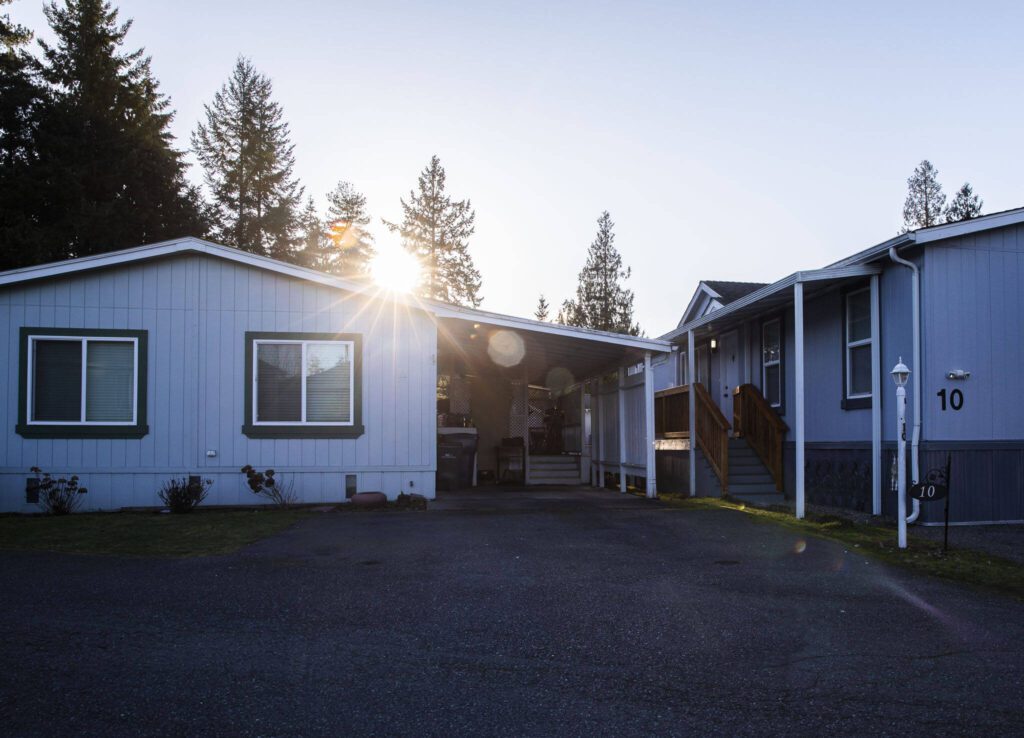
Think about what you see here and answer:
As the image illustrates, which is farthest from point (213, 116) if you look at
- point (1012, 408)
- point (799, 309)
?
point (1012, 408)

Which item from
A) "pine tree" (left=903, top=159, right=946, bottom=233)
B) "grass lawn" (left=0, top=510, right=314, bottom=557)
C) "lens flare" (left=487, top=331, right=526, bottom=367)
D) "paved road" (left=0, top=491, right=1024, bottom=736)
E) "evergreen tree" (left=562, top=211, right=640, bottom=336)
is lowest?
"grass lawn" (left=0, top=510, right=314, bottom=557)

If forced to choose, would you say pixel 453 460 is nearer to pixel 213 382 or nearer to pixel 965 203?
pixel 213 382

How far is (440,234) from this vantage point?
4175 centimetres

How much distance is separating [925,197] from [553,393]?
26579mm

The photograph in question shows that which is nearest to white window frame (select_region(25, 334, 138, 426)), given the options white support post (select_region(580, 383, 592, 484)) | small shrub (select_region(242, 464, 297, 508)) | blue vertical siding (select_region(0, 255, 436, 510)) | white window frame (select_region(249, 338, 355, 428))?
blue vertical siding (select_region(0, 255, 436, 510))

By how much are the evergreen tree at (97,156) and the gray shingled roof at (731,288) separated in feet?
65.3

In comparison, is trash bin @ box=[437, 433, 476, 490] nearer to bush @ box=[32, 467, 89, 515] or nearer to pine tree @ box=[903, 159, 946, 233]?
bush @ box=[32, 467, 89, 515]

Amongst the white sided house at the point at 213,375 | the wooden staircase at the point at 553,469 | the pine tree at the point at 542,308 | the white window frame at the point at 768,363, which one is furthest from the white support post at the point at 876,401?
the pine tree at the point at 542,308

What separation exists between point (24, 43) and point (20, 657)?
33.5 meters

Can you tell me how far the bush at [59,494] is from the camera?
11.0 meters

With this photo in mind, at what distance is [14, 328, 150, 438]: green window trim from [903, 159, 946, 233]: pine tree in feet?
124

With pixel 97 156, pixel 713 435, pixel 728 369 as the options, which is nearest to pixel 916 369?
pixel 713 435

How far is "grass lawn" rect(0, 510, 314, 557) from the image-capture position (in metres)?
7.99

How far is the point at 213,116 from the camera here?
123ft
